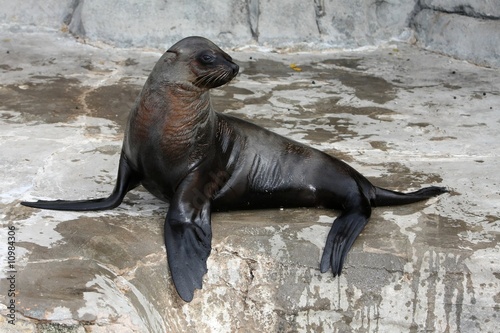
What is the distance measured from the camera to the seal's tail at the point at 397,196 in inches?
180

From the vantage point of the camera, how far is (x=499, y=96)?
22.7ft

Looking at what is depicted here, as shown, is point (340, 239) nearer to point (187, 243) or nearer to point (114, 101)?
point (187, 243)

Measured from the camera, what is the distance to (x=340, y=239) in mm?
4090

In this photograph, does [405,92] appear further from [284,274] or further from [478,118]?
[284,274]

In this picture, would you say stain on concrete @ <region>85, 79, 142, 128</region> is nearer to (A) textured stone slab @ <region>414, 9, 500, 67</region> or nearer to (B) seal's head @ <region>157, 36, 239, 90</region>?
(B) seal's head @ <region>157, 36, 239, 90</region>

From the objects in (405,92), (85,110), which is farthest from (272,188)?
(405,92)

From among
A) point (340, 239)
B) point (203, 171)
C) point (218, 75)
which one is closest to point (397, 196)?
point (340, 239)

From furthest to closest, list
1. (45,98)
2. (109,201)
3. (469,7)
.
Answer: (469,7)
(45,98)
(109,201)

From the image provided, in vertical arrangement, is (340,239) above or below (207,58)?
below

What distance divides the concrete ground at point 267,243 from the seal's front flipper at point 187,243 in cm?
7

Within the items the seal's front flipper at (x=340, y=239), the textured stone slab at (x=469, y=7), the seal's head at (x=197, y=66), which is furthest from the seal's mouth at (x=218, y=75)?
the textured stone slab at (x=469, y=7)

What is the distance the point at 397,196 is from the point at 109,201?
153cm

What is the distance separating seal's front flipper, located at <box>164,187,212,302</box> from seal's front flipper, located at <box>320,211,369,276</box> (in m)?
0.56

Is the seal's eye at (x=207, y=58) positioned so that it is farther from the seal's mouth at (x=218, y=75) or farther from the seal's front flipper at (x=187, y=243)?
the seal's front flipper at (x=187, y=243)
